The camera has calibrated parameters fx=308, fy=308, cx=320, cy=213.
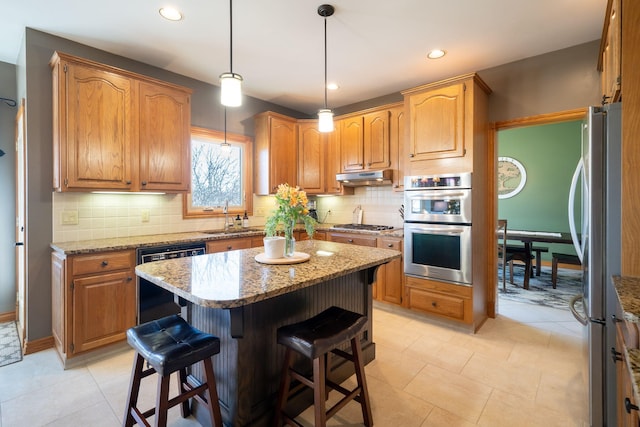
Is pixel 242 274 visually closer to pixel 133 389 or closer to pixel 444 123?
pixel 133 389

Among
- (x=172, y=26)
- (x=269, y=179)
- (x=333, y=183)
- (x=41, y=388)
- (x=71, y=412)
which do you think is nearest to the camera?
(x=71, y=412)

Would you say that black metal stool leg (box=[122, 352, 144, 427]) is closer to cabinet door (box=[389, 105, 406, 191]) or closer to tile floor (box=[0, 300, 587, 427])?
tile floor (box=[0, 300, 587, 427])

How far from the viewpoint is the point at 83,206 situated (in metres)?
2.86

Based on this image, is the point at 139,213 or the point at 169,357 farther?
the point at 139,213

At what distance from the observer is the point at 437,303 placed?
126 inches

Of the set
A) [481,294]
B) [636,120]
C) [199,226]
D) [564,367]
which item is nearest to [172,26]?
[199,226]

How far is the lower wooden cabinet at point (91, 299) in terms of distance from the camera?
235 cm

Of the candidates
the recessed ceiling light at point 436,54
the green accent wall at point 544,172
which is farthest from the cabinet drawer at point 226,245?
the green accent wall at point 544,172

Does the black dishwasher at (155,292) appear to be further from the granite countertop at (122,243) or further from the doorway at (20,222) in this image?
the doorway at (20,222)

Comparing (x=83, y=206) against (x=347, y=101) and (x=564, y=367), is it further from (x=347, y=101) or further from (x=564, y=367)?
(x=564, y=367)

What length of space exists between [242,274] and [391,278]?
7.71ft

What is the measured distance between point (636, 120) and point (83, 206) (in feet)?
13.1

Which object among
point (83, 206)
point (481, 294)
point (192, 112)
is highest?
point (192, 112)

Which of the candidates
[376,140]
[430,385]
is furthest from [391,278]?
[376,140]
